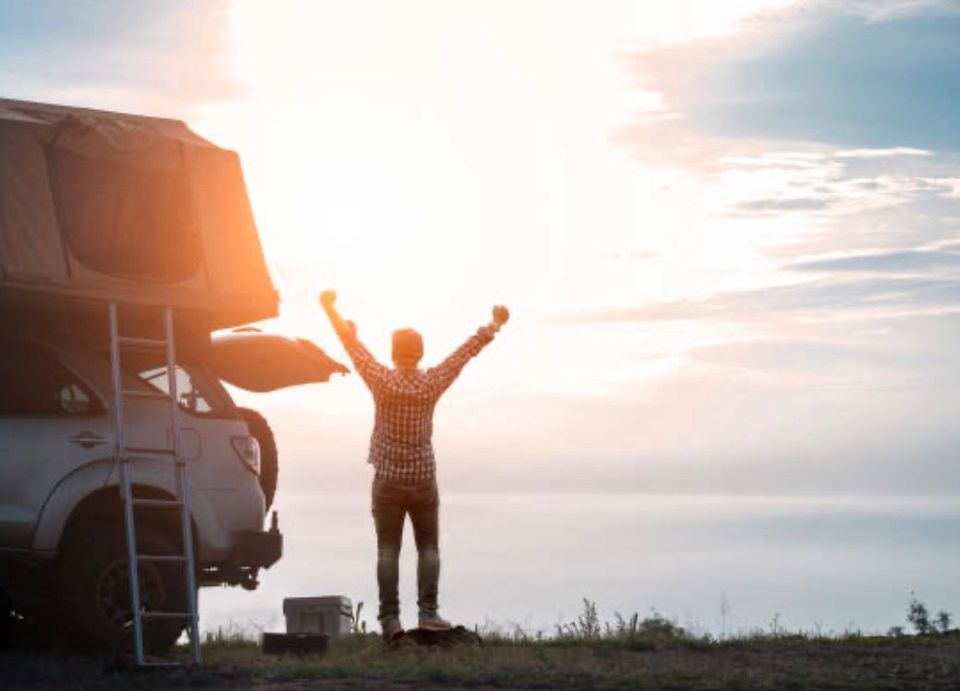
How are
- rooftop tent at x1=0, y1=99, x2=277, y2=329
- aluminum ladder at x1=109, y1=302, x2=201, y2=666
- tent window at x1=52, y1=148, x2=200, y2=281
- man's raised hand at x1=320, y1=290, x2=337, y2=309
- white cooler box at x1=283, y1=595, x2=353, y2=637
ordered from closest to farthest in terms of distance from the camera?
aluminum ladder at x1=109, y1=302, x2=201, y2=666
rooftop tent at x1=0, y1=99, x2=277, y2=329
tent window at x1=52, y1=148, x2=200, y2=281
man's raised hand at x1=320, y1=290, x2=337, y2=309
white cooler box at x1=283, y1=595, x2=353, y2=637

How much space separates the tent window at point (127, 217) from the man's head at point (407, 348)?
66.8 inches

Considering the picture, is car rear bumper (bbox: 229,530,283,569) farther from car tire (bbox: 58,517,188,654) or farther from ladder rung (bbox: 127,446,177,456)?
ladder rung (bbox: 127,446,177,456)

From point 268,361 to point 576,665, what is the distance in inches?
208

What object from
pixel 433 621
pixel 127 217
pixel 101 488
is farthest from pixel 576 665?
pixel 127 217

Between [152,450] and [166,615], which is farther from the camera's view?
[152,450]

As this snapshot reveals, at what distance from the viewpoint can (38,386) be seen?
533 inches

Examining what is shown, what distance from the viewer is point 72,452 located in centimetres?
1334

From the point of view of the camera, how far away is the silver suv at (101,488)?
1320 cm

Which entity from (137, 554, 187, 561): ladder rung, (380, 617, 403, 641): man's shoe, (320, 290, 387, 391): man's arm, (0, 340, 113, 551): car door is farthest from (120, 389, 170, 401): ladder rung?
(380, 617, 403, 641): man's shoe

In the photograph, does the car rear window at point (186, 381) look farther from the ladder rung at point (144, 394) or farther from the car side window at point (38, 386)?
the car side window at point (38, 386)

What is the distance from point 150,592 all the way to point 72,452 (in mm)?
1211

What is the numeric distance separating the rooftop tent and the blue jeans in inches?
71.1

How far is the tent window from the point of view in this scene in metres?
13.8

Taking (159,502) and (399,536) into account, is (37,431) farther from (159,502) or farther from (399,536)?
(399,536)
